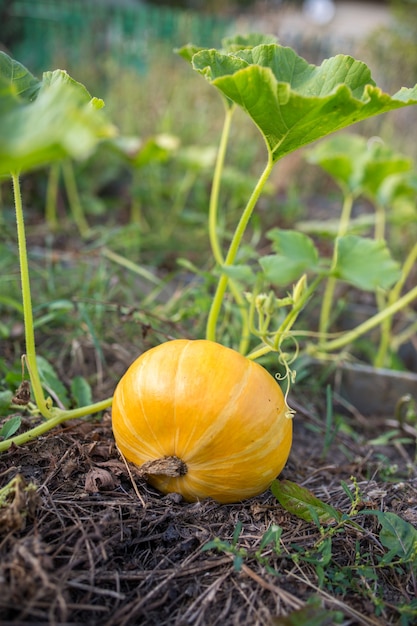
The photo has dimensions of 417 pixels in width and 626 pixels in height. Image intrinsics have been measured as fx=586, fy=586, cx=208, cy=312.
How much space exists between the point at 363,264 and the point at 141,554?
3.40 feet

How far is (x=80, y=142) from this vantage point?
75 cm

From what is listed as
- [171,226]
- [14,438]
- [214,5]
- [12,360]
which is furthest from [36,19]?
[14,438]

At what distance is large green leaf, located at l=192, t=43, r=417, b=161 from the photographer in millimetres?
1234

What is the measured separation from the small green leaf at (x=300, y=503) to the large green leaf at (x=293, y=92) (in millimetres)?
795

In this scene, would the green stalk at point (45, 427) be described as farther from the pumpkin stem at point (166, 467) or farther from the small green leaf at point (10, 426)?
the pumpkin stem at point (166, 467)

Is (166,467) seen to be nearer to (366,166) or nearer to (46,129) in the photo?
(46,129)

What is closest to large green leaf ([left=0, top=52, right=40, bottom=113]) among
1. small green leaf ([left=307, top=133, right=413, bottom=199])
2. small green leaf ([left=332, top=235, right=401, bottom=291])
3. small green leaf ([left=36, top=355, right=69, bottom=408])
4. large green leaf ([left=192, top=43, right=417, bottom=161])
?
large green leaf ([left=192, top=43, right=417, bottom=161])

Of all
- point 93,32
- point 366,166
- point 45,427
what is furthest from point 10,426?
point 93,32

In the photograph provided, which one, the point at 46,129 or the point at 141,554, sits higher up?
the point at 46,129

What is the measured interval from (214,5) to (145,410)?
1302 cm

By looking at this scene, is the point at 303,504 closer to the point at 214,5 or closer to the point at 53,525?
the point at 53,525

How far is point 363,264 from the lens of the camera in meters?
1.74

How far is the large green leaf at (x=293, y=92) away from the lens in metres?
1.23

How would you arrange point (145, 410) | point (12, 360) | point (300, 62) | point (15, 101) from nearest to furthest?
1. point (15, 101)
2. point (145, 410)
3. point (300, 62)
4. point (12, 360)
